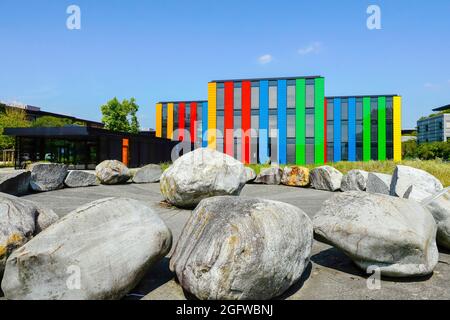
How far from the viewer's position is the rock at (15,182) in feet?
32.9

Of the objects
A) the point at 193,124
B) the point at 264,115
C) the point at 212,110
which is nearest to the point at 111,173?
the point at 212,110

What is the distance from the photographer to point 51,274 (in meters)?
2.84

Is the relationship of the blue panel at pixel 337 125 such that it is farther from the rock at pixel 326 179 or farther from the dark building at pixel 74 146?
the rock at pixel 326 179

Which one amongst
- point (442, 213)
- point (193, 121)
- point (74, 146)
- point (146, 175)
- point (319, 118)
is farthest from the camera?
point (193, 121)

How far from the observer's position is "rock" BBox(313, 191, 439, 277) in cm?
358

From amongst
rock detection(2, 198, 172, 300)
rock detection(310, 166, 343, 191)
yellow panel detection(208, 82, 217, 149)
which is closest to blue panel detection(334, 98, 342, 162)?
yellow panel detection(208, 82, 217, 149)

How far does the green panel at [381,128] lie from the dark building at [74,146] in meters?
29.1

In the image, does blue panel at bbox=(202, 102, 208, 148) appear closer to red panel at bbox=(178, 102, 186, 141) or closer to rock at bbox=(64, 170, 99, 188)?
red panel at bbox=(178, 102, 186, 141)

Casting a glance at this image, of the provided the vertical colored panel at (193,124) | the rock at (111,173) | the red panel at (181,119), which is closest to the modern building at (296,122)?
the vertical colored panel at (193,124)

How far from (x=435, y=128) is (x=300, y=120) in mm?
33977

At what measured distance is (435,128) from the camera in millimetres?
54688

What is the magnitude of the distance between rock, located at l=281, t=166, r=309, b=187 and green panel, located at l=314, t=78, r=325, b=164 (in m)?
22.5

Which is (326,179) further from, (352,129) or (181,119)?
(181,119)
